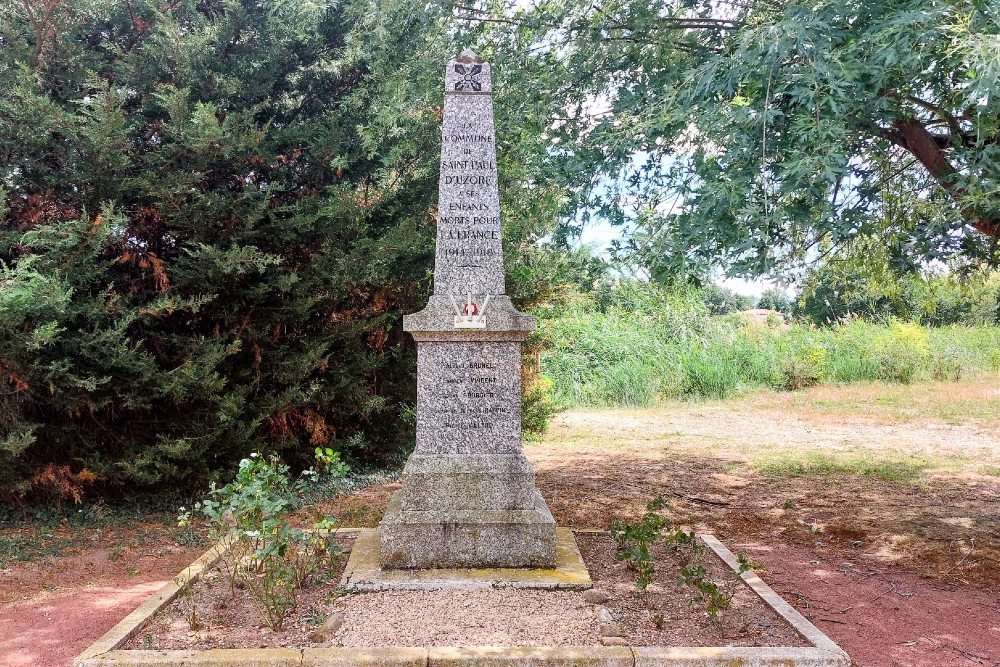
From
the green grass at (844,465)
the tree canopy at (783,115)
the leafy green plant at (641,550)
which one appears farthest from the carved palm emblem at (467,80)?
the green grass at (844,465)

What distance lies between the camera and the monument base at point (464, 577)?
431 cm

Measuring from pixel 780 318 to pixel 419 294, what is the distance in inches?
676

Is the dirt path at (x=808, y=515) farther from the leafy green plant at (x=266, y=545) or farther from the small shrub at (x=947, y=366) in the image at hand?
the small shrub at (x=947, y=366)

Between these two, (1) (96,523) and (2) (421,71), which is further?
(2) (421,71)

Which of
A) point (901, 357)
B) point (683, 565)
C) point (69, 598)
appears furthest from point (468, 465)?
point (901, 357)

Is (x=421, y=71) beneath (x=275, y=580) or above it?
above

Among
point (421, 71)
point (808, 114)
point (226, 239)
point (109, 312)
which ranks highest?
point (421, 71)

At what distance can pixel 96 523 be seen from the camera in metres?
6.70

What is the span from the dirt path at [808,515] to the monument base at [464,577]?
143cm

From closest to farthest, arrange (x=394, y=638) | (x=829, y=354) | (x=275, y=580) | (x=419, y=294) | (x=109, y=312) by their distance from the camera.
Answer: (x=394, y=638) < (x=275, y=580) < (x=109, y=312) < (x=419, y=294) < (x=829, y=354)

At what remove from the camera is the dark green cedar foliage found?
6.39 meters

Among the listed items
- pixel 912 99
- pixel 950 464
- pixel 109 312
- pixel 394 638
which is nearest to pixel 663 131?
pixel 912 99

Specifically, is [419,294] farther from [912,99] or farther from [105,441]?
[912,99]

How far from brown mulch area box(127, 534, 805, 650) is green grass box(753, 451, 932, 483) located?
506 cm
